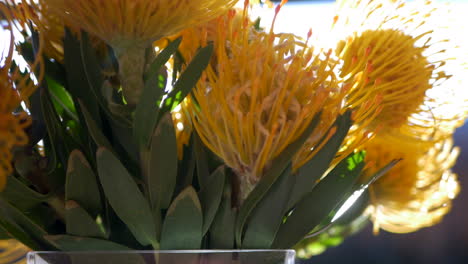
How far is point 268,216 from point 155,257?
0.07 m

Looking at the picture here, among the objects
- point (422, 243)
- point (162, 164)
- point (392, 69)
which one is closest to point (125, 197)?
point (162, 164)

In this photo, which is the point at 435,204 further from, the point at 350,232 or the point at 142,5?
the point at 142,5

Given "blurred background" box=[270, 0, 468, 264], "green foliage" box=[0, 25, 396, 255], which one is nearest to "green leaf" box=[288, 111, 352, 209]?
"green foliage" box=[0, 25, 396, 255]

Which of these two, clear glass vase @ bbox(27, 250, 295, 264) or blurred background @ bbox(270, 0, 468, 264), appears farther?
blurred background @ bbox(270, 0, 468, 264)

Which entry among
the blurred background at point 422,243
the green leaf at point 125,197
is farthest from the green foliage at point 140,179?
the blurred background at point 422,243

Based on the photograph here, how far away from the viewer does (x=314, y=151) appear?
0.32 m

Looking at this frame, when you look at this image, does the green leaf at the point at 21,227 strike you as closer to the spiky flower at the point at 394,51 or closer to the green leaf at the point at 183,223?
the green leaf at the point at 183,223

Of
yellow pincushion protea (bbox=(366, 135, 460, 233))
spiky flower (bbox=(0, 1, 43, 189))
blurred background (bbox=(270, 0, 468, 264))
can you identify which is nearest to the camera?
spiky flower (bbox=(0, 1, 43, 189))

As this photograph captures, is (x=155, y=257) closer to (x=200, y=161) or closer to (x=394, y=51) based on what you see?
(x=200, y=161)

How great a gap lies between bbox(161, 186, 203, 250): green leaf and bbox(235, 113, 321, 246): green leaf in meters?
0.03

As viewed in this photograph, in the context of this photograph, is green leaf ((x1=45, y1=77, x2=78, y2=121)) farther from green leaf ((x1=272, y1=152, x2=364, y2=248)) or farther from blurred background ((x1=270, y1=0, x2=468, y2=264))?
blurred background ((x1=270, y1=0, x2=468, y2=264))

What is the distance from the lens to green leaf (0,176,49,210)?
0.29 metres

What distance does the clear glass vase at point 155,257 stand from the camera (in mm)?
275

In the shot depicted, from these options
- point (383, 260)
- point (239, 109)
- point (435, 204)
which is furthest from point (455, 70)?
point (383, 260)
